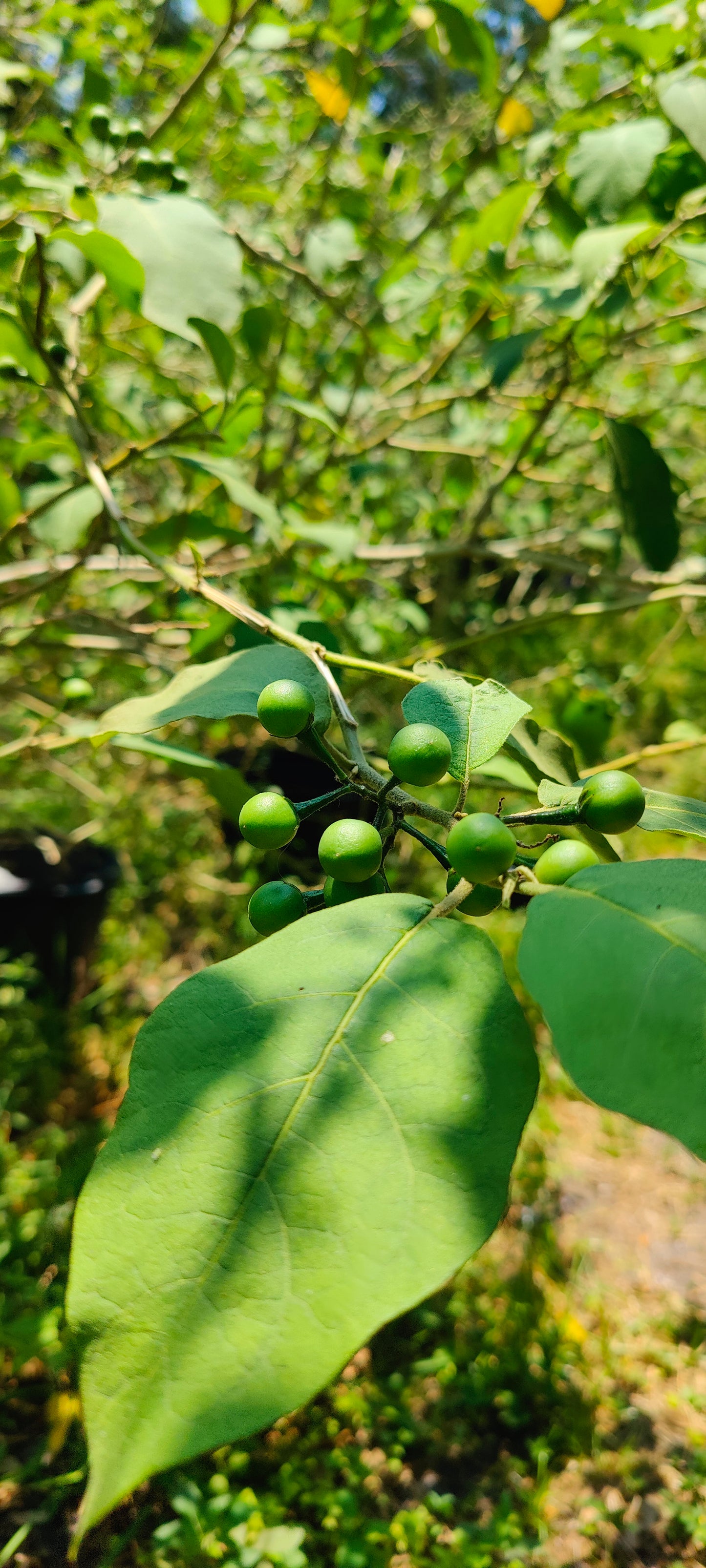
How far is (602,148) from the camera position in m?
1.37

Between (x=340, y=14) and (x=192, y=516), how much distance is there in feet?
4.17

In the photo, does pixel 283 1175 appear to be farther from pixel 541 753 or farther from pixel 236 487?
pixel 236 487

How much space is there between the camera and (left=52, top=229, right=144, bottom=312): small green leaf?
1102mm

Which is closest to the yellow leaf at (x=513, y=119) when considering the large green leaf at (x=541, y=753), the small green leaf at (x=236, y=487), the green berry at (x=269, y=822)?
the small green leaf at (x=236, y=487)

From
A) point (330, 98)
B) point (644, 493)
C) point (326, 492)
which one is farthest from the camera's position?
point (326, 492)

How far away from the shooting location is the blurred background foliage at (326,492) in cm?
158

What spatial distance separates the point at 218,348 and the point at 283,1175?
46.0 inches

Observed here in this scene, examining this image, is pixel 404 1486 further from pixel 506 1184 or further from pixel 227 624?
pixel 506 1184

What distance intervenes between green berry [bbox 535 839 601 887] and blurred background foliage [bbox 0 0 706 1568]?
0.29 meters

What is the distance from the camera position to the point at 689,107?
126 centimetres

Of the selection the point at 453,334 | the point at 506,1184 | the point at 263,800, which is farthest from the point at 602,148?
the point at 453,334

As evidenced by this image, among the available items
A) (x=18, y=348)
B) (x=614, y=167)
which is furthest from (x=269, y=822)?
(x=614, y=167)

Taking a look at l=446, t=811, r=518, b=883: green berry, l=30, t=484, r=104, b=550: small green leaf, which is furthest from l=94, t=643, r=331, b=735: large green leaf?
l=30, t=484, r=104, b=550: small green leaf

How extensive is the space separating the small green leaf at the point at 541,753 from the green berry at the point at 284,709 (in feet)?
0.69
